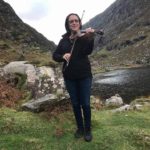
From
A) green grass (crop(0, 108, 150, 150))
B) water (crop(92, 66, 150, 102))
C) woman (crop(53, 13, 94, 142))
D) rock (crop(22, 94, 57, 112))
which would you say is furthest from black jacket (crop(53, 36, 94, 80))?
water (crop(92, 66, 150, 102))

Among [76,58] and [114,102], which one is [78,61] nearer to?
[76,58]

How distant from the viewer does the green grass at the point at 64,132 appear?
13.9 meters

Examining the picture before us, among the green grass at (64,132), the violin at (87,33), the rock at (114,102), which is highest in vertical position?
the violin at (87,33)

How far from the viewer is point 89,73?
43.2 feet

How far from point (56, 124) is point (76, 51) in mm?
4112

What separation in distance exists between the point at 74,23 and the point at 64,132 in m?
4.51

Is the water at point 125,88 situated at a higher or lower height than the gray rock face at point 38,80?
lower

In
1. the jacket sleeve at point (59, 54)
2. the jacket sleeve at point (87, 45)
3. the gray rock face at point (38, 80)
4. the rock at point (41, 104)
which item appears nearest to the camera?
the jacket sleeve at point (87, 45)

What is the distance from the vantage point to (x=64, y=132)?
14.8 meters

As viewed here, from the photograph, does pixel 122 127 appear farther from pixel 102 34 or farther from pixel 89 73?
pixel 102 34

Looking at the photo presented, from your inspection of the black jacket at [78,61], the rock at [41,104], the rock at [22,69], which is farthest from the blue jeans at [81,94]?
the rock at [22,69]

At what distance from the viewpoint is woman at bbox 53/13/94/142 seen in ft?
42.2

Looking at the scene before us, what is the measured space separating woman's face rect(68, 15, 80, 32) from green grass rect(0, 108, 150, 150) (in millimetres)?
4184

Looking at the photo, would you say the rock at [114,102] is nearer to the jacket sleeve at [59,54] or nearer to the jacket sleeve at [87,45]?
the jacket sleeve at [59,54]
